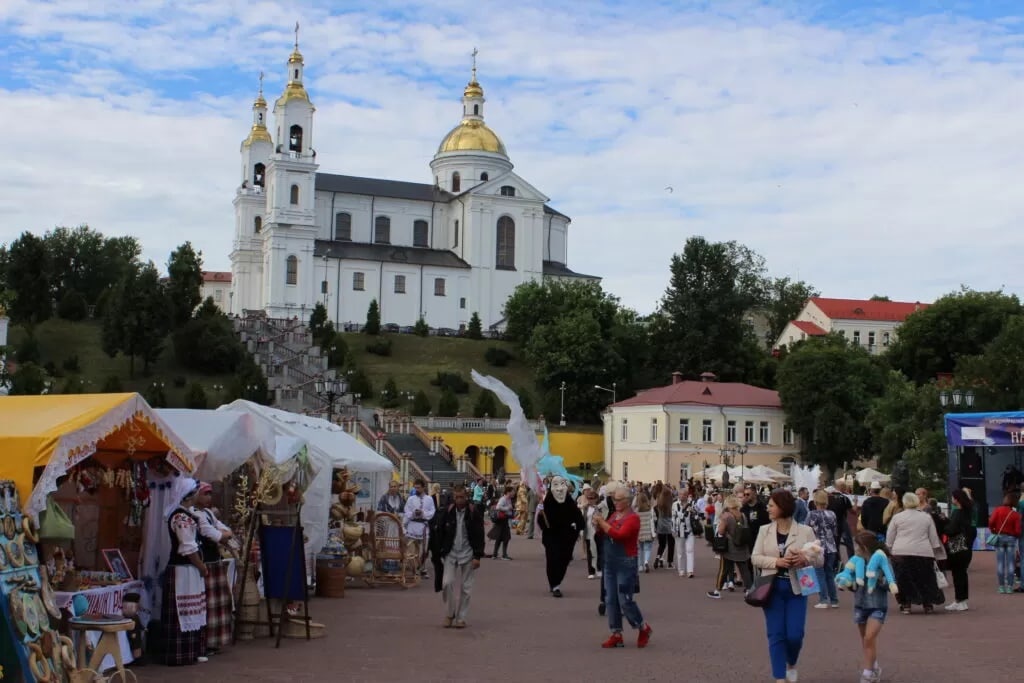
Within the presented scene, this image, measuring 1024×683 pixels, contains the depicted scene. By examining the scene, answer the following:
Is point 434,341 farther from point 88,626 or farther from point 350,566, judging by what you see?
point 88,626

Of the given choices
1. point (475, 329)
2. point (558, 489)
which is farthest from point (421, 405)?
point (558, 489)

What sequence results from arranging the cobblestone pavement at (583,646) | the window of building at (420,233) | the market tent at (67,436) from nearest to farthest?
the market tent at (67,436), the cobblestone pavement at (583,646), the window of building at (420,233)

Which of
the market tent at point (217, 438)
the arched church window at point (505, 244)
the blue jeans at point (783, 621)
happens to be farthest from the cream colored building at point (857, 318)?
the blue jeans at point (783, 621)

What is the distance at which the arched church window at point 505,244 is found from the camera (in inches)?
3693

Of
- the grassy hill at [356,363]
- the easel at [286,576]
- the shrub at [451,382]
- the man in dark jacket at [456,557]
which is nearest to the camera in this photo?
the easel at [286,576]

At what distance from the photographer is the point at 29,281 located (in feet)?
257

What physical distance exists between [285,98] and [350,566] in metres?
77.2

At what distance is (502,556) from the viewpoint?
25.4 m

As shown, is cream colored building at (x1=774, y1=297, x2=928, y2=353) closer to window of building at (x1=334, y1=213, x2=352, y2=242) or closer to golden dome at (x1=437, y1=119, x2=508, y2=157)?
golden dome at (x1=437, y1=119, x2=508, y2=157)

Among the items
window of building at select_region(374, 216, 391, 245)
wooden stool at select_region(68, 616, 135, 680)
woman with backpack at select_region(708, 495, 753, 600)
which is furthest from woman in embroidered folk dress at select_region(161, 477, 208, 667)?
window of building at select_region(374, 216, 391, 245)

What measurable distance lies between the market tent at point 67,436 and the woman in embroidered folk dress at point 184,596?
566 millimetres

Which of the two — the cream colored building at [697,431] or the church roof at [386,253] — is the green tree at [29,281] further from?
the cream colored building at [697,431]

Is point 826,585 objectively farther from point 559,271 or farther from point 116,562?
point 559,271

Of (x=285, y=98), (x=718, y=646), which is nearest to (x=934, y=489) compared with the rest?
(x=718, y=646)
